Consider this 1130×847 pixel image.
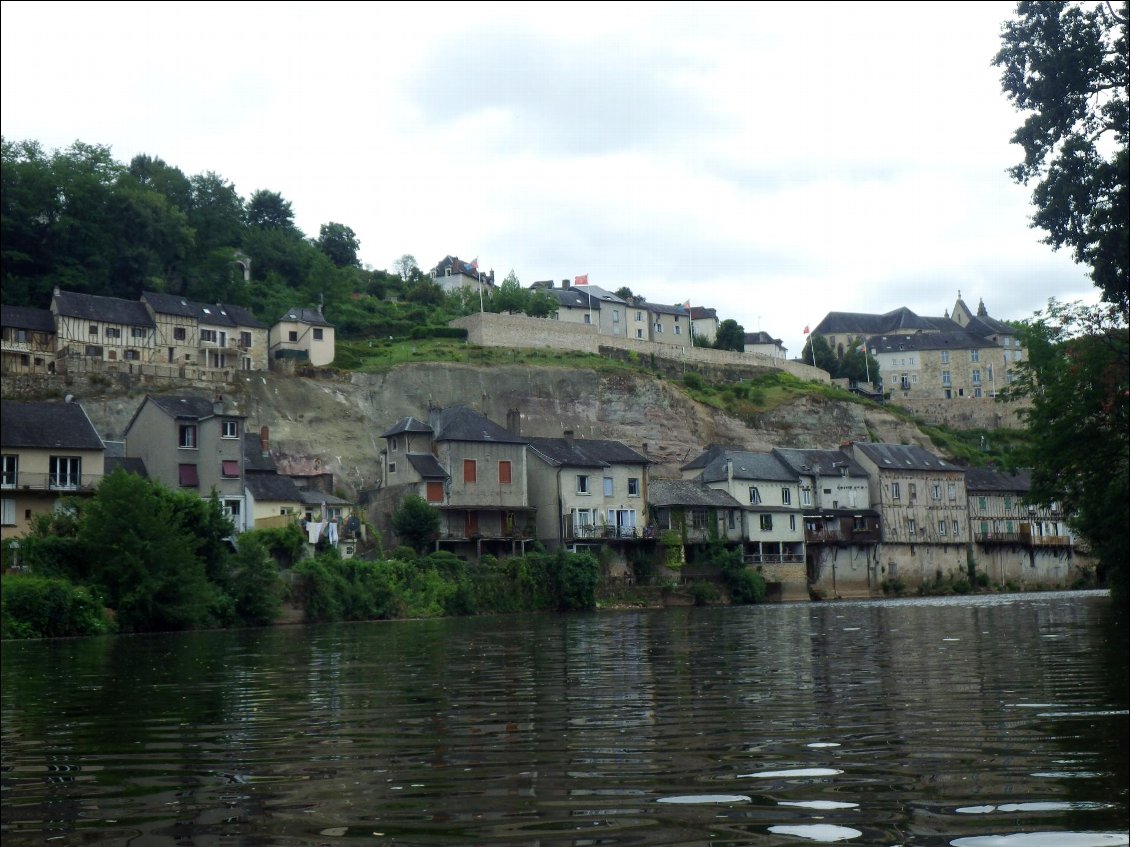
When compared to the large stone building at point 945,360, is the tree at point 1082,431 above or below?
below

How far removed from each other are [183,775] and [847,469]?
8683 centimetres

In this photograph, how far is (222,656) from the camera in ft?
102

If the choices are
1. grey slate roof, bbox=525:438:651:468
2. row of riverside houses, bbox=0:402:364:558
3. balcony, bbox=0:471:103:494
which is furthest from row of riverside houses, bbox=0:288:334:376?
balcony, bbox=0:471:103:494

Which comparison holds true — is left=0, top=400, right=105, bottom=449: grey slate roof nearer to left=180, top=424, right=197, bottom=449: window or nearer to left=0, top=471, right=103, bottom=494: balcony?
left=0, top=471, right=103, bottom=494: balcony

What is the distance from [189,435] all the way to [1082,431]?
148 ft

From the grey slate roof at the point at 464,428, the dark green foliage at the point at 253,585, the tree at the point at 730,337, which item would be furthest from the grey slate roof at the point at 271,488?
the tree at the point at 730,337

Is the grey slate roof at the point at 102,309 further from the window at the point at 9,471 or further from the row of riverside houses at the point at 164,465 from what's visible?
the window at the point at 9,471

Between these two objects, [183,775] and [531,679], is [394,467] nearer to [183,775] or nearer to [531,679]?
[531,679]

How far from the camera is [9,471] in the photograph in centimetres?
5812

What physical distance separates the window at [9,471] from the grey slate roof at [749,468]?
1856 inches

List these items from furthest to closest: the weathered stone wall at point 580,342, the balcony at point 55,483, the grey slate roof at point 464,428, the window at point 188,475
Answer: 1. the weathered stone wall at point 580,342
2. the grey slate roof at point 464,428
3. the window at point 188,475
4. the balcony at point 55,483

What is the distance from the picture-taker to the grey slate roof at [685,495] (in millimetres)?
83312

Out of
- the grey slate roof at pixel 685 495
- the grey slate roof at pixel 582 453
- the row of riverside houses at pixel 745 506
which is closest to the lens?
the row of riverside houses at pixel 745 506

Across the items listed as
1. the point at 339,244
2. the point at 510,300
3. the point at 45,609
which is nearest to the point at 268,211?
the point at 339,244
